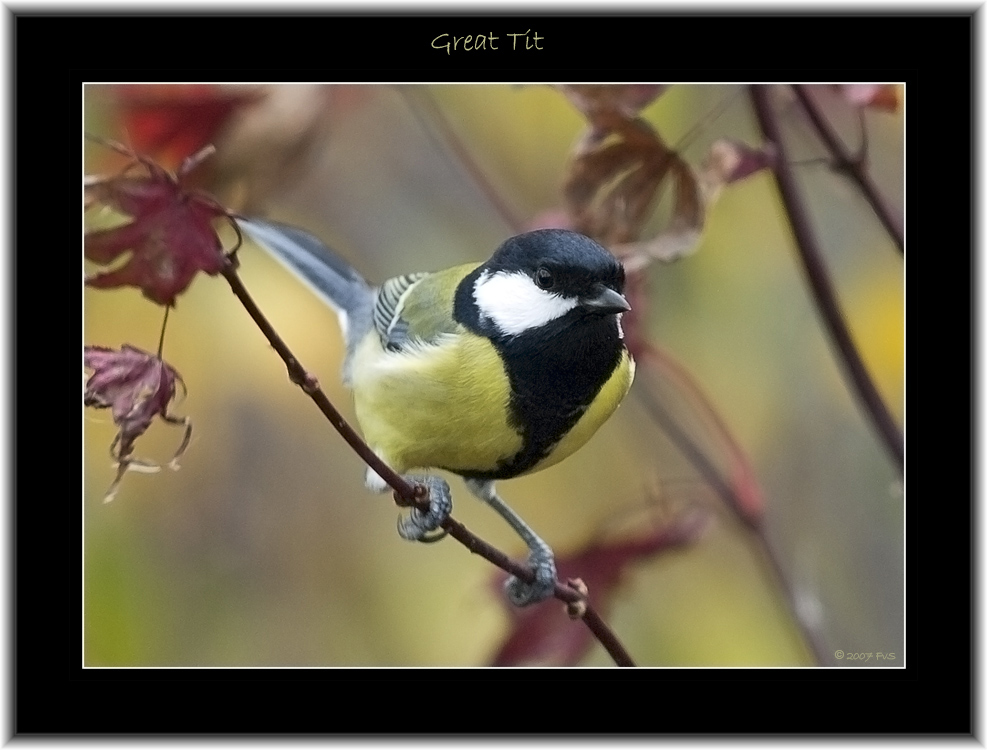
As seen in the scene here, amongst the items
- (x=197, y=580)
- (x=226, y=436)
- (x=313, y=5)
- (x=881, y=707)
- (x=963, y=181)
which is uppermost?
(x=313, y=5)

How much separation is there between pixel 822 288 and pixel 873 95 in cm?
22

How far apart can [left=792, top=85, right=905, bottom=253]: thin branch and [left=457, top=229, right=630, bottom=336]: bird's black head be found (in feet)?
0.82

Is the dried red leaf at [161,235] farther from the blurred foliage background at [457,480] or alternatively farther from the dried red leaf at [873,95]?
the dried red leaf at [873,95]

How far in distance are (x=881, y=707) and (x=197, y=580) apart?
0.83m

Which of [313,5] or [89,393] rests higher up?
[313,5]

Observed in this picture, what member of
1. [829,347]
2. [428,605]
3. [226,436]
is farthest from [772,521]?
[226,436]

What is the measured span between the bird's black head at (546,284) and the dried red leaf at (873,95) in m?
0.33

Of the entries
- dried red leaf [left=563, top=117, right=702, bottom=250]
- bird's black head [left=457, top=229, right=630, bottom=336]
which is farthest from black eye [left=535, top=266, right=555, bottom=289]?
dried red leaf [left=563, top=117, right=702, bottom=250]

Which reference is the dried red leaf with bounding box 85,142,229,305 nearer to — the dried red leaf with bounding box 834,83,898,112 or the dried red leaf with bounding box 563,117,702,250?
the dried red leaf with bounding box 563,117,702,250

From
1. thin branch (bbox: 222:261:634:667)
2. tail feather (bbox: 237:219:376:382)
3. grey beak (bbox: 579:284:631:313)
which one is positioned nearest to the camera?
thin branch (bbox: 222:261:634:667)

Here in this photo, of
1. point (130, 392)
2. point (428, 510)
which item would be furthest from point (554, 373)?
point (130, 392)

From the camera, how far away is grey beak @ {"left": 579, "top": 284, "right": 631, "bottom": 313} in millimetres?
1014

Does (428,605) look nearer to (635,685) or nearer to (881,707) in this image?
(635,685)

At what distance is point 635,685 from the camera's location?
1.14 m
